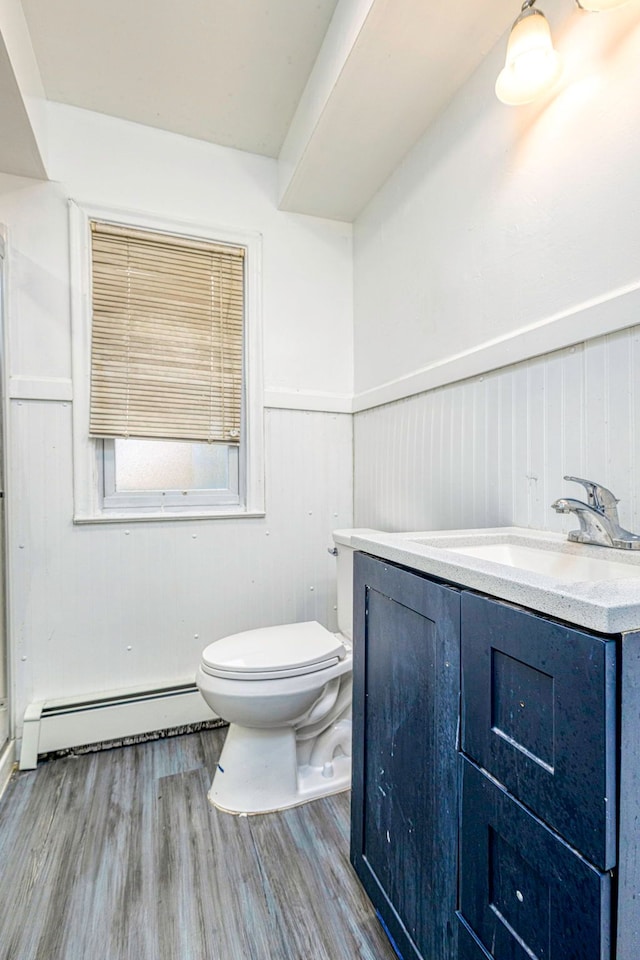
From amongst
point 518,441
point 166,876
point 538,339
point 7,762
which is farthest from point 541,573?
point 7,762

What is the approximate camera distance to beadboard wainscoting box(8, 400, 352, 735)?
1.73 meters

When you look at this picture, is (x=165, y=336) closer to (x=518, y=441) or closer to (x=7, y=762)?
(x=518, y=441)

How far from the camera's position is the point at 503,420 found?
1320mm

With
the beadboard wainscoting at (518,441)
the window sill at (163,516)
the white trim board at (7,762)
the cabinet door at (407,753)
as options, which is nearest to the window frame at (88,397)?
the window sill at (163,516)

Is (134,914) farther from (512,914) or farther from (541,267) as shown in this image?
(541,267)

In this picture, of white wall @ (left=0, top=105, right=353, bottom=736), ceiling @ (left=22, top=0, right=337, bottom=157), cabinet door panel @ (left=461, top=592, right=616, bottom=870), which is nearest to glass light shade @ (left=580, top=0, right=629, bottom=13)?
ceiling @ (left=22, top=0, right=337, bottom=157)

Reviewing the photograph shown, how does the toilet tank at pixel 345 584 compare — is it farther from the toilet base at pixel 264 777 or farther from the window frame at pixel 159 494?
the window frame at pixel 159 494

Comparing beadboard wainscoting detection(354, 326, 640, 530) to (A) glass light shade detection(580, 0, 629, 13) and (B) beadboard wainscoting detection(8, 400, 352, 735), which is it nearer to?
(B) beadboard wainscoting detection(8, 400, 352, 735)

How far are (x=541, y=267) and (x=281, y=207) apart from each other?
135cm

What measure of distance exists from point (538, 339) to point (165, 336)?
56.6 inches

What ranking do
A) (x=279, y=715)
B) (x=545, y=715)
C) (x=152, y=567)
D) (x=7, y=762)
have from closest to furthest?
(x=545, y=715) → (x=279, y=715) → (x=7, y=762) → (x=152, y=567)

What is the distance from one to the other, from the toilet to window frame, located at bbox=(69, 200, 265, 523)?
632 mm

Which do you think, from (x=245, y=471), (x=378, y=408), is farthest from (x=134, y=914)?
(x=378, y=408)

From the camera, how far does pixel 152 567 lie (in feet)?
6.22
